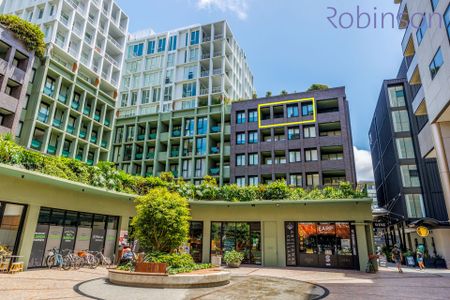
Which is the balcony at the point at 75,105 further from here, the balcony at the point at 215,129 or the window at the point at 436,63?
the window at the point at 436,63

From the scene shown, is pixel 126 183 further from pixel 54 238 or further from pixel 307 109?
pixel 307 109

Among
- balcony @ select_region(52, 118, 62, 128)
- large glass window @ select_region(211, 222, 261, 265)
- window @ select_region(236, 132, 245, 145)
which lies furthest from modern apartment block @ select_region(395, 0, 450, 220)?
balcony @ select_region(52, 118, 62, 128)

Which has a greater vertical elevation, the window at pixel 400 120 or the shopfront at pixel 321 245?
the window at pixel 400 120

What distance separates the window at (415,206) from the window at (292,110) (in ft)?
52.2

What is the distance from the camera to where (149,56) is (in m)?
51.5

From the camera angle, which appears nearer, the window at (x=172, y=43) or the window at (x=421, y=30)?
the window at (x=421, y=30)

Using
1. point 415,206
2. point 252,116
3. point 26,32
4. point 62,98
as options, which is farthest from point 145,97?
point 415,206

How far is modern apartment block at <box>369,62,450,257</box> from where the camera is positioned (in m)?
32.3

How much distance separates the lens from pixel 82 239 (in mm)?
17719

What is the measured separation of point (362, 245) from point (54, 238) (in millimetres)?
18007

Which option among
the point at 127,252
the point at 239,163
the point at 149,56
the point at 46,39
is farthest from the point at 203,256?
the point at 149,56

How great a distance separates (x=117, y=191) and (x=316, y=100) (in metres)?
26.9

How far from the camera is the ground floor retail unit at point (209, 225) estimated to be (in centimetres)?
1452

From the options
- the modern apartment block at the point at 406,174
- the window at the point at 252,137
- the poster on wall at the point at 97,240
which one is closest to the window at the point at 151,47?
the window at the point at 252,137
